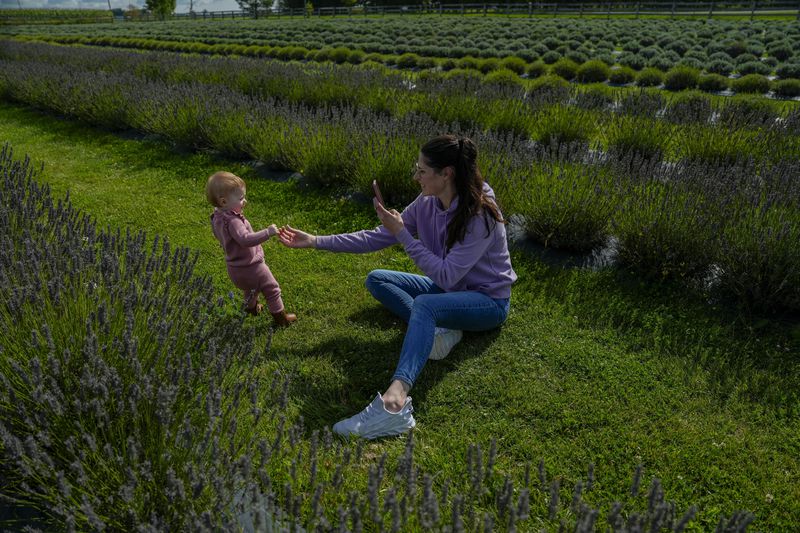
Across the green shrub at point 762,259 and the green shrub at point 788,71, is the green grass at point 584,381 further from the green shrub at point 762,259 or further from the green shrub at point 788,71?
the green shrub at point 788,71

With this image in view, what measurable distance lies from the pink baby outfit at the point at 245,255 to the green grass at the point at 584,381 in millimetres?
284

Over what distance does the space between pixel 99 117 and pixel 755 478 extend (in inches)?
354

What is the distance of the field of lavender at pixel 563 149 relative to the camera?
354 cm

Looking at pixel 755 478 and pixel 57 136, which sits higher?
pixel 57 136

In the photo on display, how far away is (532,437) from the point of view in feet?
8.25

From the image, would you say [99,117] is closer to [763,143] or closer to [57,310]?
[57,310]

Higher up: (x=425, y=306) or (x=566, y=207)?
(x=566, y=207)

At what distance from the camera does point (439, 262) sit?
9.36ft

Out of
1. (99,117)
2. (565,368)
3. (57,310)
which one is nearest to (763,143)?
(565,368)

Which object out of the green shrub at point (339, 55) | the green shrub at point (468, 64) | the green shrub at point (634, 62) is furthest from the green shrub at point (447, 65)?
the green shrub at point (634, 62)

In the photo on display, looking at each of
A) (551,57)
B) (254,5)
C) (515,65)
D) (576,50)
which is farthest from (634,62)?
(254,5)

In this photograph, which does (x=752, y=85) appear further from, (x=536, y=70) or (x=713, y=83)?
(x=536, y=70)

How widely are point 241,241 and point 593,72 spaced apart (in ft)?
43.3

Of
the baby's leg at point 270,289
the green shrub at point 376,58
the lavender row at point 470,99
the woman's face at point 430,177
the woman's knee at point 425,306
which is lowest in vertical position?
the baby's leg at point 270,289
